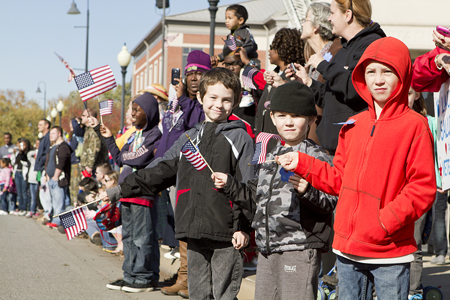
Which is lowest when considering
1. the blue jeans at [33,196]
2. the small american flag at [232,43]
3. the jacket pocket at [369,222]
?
the blue jeans at [33,196]

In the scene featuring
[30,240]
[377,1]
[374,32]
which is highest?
[377,1]

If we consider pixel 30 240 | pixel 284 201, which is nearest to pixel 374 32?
pixel 284 201

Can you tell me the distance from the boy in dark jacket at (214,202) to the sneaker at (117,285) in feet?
7.48

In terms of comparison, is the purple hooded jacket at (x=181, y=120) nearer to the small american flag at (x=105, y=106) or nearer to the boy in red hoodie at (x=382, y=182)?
the small american flag at (x=105, y=106)

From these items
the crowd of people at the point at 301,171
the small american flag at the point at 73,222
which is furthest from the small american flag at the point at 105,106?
the small american flag at the point at 73,222

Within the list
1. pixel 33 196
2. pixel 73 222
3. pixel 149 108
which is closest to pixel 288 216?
pixel 73 222

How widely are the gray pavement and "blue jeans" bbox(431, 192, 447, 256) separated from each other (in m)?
0.25

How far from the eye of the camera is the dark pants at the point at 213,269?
383 cm

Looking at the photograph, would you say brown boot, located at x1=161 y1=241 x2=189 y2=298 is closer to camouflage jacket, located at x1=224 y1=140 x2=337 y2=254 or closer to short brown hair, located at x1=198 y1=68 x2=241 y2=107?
short brown hair, located at x1=198 y1=68 x2=241 y2=107

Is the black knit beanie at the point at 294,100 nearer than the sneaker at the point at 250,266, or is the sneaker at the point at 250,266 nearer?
the black knit beanie at the point at 294,100

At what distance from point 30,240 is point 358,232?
8.90 m

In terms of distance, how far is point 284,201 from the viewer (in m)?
3.37

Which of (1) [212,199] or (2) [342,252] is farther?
(1) [212,199]

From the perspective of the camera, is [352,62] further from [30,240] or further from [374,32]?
[30,240]
